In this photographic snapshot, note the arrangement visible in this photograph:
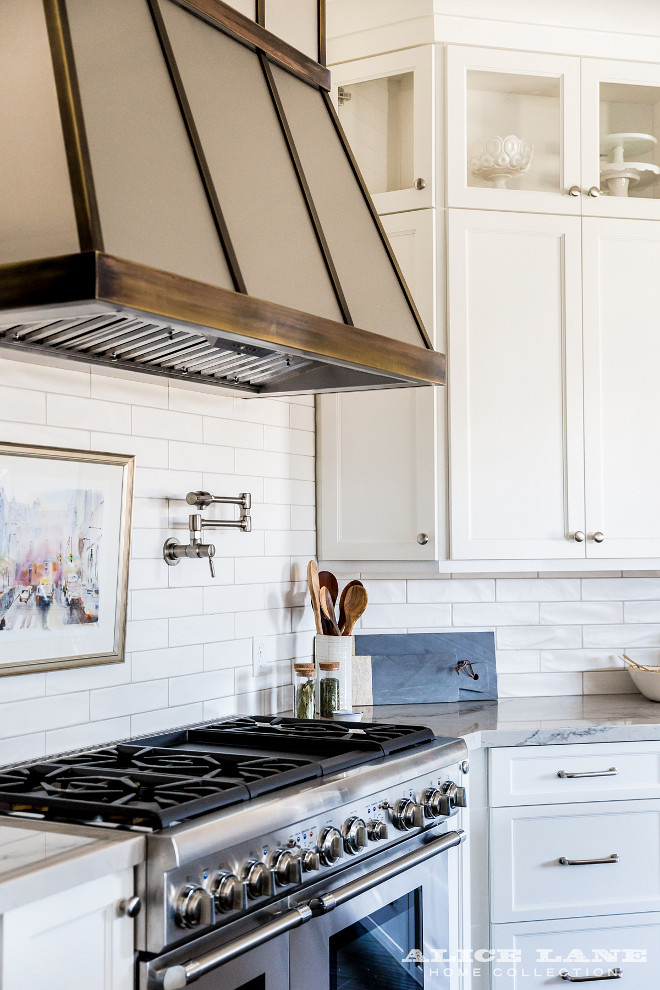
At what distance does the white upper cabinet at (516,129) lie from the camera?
3047 millimetres

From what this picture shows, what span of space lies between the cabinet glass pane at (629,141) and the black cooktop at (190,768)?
1847 millimetres

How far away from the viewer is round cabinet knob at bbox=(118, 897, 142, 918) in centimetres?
158

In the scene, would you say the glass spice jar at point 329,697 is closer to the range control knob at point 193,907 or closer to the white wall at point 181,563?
the white wall at point 181,563

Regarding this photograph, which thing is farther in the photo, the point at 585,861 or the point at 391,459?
the point at 391,459

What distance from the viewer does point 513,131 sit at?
3.13 m

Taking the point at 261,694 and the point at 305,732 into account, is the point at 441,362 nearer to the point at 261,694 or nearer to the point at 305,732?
the point at 305,732

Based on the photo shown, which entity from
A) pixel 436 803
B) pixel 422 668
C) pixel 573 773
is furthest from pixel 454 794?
pixel 422 668

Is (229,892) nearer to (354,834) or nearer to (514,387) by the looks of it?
(354,834)

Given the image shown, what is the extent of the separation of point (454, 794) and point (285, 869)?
0.69 m

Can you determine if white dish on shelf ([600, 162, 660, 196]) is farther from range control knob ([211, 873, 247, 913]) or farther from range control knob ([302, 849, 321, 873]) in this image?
range control knob ([211, 873, 247, 913])

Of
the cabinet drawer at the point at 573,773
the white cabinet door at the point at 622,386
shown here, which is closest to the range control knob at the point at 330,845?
the cabinet drawer at the point at 573,773

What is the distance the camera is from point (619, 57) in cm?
314

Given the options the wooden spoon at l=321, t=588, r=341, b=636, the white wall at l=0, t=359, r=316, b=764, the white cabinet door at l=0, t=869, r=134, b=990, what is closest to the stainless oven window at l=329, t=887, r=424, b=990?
the white cabinet door at l=0, t=869, r=134, b=990

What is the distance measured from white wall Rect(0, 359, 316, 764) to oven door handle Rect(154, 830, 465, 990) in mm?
680
